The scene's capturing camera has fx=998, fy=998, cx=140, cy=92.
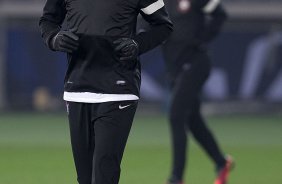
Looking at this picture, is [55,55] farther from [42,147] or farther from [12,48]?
[42,147]

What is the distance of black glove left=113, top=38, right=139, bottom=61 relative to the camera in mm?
6422

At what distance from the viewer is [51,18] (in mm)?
6891

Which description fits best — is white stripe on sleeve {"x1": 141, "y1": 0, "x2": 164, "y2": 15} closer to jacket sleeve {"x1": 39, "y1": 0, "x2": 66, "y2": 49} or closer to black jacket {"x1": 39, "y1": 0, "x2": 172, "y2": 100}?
black jacket {"x1": 39, "y1": 0, "x2": 172, "y2": 100}

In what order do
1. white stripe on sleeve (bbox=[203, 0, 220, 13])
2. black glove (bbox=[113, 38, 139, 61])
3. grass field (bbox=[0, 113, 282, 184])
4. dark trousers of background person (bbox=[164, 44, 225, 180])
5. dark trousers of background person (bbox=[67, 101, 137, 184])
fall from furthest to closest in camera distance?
grass field (bbox=[0, 113, 282, 184]) < white stripe on sleeve (bbox=[203, 0, 220, 13]) < dark trousers of background person (bbox=[164, 44, 225, 180]) < dark trousers of background person (bbox=[67, 101, 137, 184]) < black glove (bbox=[113, 38, 139, 61])

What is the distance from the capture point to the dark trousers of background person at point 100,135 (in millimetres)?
6527

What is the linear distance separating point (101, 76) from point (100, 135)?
39cm

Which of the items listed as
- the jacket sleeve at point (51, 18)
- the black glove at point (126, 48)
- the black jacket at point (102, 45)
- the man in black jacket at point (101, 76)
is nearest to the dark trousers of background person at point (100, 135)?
the man in black jacket at point (101, 76)

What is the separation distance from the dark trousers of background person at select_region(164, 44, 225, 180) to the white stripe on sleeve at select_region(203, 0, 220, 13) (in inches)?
16.8

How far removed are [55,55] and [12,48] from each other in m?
1.06

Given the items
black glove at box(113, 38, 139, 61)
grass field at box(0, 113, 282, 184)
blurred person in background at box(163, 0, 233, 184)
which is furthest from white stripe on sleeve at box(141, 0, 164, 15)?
grass field at box(0, 113, 282, 184)

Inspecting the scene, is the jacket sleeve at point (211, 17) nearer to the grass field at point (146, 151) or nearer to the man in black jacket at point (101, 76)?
the grass field at point (146, 151)

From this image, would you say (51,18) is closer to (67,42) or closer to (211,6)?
(67,42)

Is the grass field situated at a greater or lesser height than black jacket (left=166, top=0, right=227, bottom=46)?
lesser

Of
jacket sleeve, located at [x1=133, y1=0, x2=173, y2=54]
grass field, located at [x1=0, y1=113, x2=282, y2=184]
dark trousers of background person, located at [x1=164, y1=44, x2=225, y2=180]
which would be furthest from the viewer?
grass field, located at [x1=0, y1=113, x2=282, y2=184]
